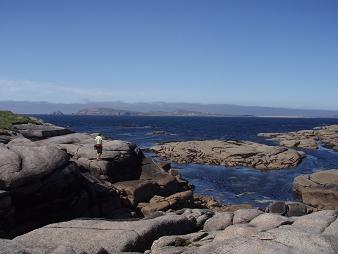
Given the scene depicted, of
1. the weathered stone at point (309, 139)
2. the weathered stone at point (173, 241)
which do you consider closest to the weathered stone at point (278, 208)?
the weathered stone at point (173, 241)

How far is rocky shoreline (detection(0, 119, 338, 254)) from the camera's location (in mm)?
16391

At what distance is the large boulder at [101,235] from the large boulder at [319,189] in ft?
66.0

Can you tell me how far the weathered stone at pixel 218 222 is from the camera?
20953 mm

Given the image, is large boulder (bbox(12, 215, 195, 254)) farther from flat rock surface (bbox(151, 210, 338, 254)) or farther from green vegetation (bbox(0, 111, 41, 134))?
green vegetation (bbox(0, 111, 41, 134))

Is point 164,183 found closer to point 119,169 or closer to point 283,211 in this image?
point 119,169

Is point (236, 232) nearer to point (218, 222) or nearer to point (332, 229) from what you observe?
point (218, 222)

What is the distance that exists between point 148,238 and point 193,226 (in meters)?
3.54

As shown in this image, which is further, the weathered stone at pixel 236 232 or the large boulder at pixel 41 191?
the large boulder at pixel 41 191

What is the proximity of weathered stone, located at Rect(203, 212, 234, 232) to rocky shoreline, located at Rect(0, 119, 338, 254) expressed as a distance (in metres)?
0.05

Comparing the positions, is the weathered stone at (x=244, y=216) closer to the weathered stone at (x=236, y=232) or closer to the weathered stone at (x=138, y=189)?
the weathered stone at (x=236, y=232)

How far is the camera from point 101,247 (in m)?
16.1

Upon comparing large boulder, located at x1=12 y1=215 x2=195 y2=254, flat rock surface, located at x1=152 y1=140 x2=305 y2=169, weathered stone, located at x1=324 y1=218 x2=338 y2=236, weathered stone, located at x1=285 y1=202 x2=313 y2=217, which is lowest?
flat rock surface, located at x1=152 y1=140 x2=305 y2=169

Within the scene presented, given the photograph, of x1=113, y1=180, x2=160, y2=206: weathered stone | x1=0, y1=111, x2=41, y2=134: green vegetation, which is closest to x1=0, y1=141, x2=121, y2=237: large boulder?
x1=113, y1=180, x2=160, y2=206: weathered stone

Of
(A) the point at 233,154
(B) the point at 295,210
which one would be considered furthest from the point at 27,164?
(A) the point at 233,154
